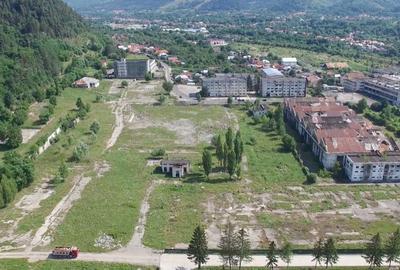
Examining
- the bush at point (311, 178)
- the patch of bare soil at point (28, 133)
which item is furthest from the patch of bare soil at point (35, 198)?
the bush at point (311, 178)

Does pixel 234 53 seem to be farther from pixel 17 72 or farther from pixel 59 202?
pixel 59 202

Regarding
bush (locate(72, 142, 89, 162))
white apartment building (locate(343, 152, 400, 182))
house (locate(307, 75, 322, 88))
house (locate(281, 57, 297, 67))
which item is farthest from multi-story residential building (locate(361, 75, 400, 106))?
bush (locate(72, 142, 89, 162))

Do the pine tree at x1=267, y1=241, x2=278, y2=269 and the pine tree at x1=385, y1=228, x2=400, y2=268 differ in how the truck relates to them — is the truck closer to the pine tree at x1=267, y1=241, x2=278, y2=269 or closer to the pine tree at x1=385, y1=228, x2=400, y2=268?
the pine tree at x1=267, y1=241, x2=278, y2=269

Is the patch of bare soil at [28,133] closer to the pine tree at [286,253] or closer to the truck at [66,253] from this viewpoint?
the truck at [66,253]

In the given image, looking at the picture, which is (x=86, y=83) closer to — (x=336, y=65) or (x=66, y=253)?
(x=66, y=253)

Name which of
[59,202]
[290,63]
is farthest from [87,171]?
[290,63]

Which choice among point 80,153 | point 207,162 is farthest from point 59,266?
point 80,153
